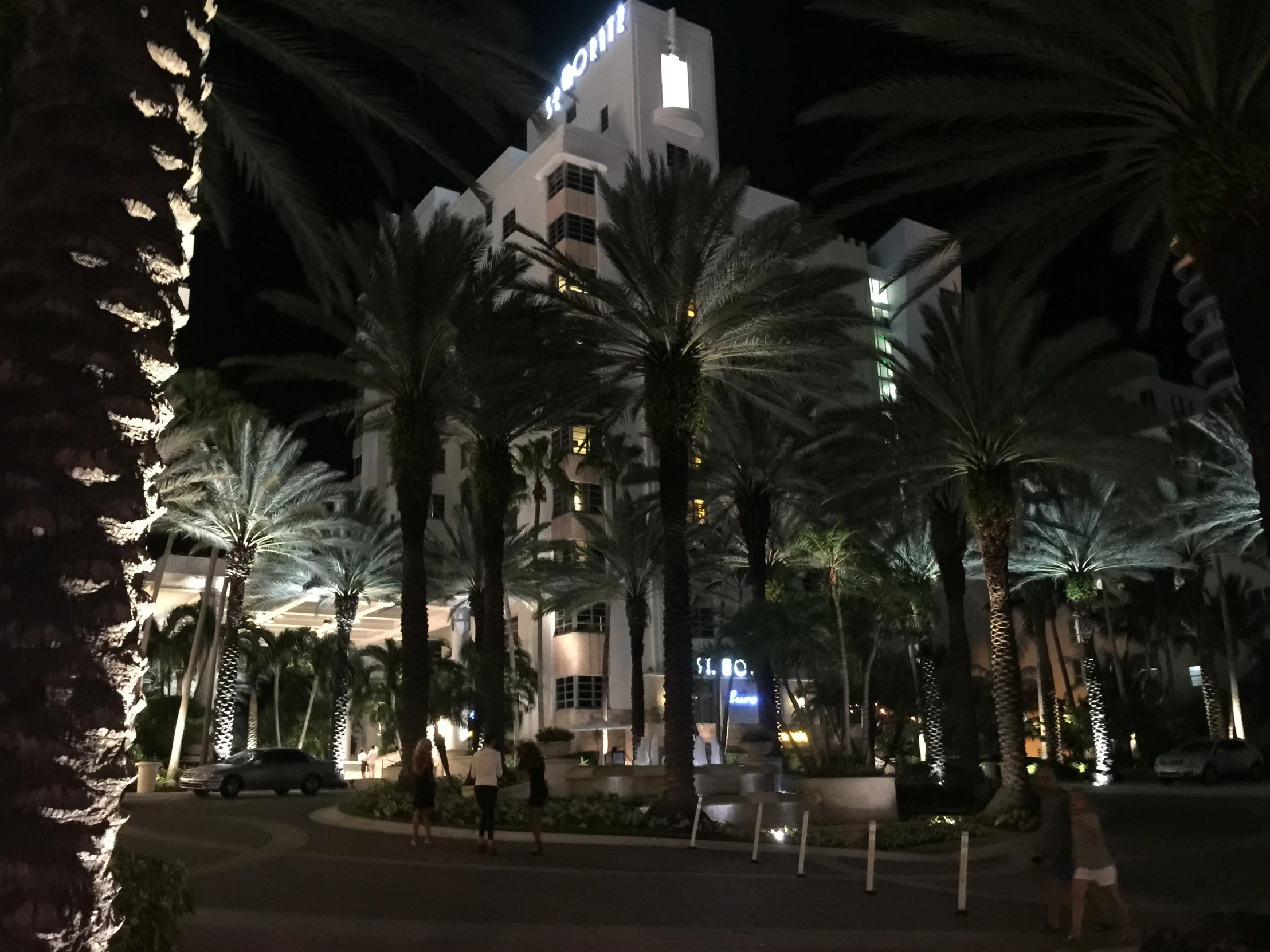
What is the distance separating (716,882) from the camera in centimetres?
1415

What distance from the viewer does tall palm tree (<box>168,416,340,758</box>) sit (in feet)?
121

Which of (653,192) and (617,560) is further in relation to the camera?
(617,560)

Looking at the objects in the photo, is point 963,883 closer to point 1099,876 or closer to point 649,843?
point 1099,876

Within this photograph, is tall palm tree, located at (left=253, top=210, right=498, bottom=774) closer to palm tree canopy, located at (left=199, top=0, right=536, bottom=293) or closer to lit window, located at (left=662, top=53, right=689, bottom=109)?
palm tree canopy, located at (left=199, top=0, right=536, bottom=293)

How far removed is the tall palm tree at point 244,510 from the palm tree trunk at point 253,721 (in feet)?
62.1

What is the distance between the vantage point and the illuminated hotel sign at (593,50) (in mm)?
60969

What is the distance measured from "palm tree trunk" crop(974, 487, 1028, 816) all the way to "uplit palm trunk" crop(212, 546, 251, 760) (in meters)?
25.0

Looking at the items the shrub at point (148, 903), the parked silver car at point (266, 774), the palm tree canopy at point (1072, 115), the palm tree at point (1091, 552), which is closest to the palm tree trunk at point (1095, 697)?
the palm tree at point (1091, 552)

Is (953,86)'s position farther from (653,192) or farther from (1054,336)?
(1054,336)

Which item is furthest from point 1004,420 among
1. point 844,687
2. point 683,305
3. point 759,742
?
point 759,742

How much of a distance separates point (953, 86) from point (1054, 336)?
15909 millimetres

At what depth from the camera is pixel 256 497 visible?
3716cm

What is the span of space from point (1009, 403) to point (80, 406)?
2282 cm

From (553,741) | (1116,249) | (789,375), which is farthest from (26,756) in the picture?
(553,741)
